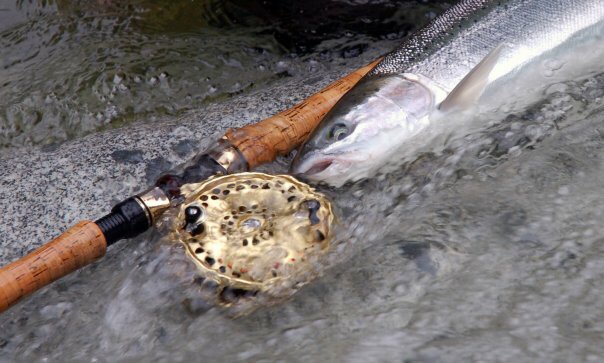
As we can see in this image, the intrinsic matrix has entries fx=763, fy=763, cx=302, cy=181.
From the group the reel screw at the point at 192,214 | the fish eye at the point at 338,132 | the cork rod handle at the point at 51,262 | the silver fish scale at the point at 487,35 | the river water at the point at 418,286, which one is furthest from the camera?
the silver fish scale at the point at 487,35

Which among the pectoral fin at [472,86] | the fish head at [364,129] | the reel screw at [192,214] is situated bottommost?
the reel screw at [192,214]

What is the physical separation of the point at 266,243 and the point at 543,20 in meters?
1.54

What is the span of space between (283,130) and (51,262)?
951mm

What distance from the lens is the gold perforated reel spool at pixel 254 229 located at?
2.28m

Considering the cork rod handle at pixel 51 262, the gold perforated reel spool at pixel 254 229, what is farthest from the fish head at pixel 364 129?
the cork rod handle at pixel 51 262

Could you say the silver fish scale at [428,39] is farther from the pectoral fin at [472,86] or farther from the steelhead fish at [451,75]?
the pectoral fin at [472,86]

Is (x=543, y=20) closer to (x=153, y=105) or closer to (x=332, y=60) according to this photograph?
(x=332, y=60)

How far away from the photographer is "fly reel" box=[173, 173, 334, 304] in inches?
89.6

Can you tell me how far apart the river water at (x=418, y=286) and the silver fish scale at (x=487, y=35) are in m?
0.33

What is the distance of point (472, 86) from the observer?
2.83 m

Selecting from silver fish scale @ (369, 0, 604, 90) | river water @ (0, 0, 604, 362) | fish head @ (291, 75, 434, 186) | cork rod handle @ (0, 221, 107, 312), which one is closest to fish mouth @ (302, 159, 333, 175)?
fish head @ (291, 75, 434, 186)

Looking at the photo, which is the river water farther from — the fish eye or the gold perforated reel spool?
the fish eye

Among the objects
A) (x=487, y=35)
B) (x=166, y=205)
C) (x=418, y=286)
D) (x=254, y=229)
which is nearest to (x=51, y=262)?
(x=166, y=205)

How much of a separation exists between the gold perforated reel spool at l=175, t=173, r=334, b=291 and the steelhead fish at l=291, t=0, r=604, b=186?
292mm
